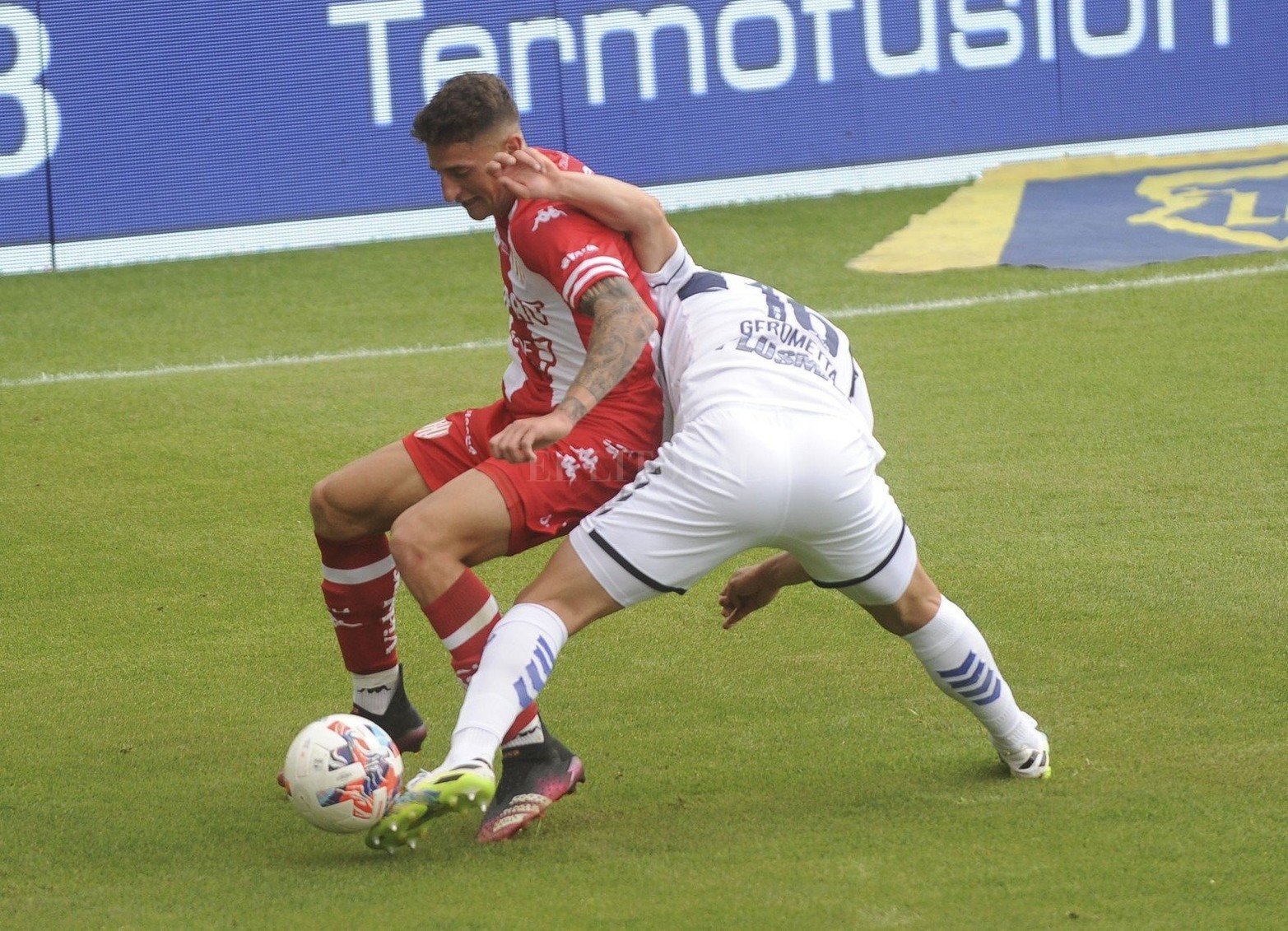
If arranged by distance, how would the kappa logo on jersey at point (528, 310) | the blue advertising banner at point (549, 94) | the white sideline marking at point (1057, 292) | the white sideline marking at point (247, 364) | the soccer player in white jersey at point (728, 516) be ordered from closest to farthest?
the soccer player in white jersey at point (728, 516) → the kappa logo on jersey at point (528, 310) → the white sideline marking at point (247, 364) → the white sideline marking at point (1057, 292) → the blue advertising banner at point (549, 94)

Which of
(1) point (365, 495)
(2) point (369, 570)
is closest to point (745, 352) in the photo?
(1) point (365, 495)

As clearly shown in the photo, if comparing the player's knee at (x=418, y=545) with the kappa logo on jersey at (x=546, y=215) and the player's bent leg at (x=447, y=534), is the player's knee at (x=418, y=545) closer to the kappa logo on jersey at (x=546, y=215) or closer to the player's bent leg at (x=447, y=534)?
the player's bent leg at (x=447, y=534)

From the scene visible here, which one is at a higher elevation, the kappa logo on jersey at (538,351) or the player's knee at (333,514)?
the kappa logo on jersey at (538,351)

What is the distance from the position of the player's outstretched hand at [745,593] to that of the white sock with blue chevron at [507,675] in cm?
73

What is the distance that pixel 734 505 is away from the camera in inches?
149

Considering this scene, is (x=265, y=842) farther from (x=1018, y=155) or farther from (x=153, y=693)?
(x=1018, y=155)

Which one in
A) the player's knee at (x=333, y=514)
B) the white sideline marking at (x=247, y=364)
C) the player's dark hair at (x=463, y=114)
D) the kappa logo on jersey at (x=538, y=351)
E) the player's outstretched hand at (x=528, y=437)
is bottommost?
the white sideline marking at (x=247, y=364)

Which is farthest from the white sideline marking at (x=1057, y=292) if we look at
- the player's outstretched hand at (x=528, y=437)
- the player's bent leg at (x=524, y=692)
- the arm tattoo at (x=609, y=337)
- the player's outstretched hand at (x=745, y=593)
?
the player's outstretched hand at (x=528, y=437)

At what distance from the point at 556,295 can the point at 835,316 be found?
601 cm

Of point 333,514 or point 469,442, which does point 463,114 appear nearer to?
point 469,442

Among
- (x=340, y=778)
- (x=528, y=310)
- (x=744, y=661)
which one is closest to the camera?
(x=340, y=778)

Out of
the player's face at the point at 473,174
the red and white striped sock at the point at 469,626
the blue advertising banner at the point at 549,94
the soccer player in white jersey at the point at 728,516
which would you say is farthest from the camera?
the blue advertising banner at the point at 549,94

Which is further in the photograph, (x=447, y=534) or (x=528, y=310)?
(x=528, y=310)

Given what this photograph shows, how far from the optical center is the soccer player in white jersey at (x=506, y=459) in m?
3.95
